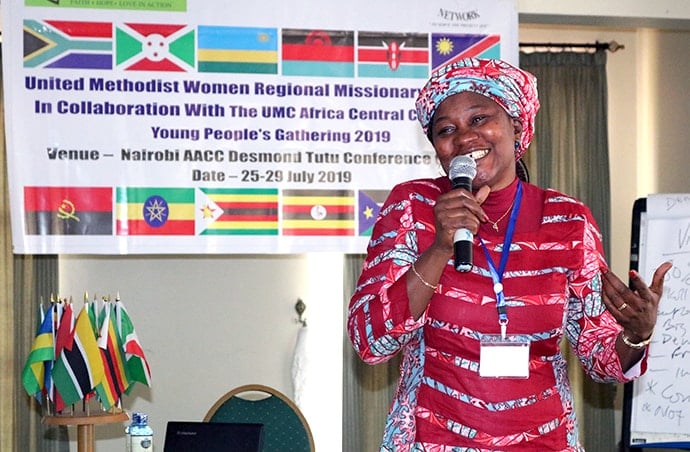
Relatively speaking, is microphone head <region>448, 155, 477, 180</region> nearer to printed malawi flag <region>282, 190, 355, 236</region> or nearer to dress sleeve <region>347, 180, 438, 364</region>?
dress sleeve <region>347, 180, 438, 364</region>

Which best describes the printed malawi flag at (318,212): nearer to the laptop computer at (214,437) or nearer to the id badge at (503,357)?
the laptop computer at (214,437)

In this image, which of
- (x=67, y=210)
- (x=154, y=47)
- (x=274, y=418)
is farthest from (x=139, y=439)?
(x=154, y=47)

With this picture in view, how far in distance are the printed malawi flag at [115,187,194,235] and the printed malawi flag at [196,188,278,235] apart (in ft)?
0.19

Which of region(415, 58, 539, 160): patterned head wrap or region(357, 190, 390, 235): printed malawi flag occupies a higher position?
region(415, 58, 539, 160): patterned head wrap

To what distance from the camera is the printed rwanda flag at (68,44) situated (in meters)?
4.48

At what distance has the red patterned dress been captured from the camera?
72.4 inches

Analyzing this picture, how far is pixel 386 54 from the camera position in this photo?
15.3 feet

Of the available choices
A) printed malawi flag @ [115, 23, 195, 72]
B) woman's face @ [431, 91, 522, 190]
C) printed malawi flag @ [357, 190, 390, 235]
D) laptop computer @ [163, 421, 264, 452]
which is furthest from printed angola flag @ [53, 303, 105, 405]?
woman's face @ [431, 91, 522, 190]

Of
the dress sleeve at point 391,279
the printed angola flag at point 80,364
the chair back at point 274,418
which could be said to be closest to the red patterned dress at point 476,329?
the dress sleeve at point 391,279

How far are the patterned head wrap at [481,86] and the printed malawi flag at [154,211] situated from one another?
2.68m

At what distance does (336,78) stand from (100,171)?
3.80 feet

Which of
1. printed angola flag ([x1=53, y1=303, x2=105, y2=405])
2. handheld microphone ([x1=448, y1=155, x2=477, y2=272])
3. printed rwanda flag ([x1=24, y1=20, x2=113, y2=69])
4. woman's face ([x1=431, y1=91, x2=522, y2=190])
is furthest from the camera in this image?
printed rwanda flag ([x1=24, y1=20, x2=113, y2=69])

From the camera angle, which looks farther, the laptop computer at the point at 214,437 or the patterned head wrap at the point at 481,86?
the laptop computer at the point at 214,437

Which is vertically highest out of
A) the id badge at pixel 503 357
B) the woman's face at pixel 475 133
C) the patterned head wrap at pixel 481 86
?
the patterned head wrap at pixel 481 86
